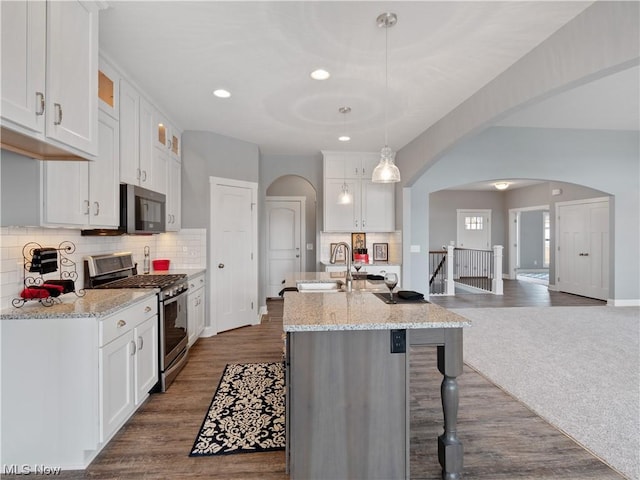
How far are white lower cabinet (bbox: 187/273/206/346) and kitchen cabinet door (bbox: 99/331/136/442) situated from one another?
4.84ft

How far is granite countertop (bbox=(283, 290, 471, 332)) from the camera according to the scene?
1704 mm

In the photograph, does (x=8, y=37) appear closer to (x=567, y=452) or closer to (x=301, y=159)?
(x=567, y=452)

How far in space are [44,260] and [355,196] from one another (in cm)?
430

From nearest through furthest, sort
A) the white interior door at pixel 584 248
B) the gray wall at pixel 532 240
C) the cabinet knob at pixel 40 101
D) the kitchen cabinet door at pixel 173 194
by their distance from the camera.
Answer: the cabinet knob at pixel 40 101 → the kitchen cabinet door at pixel 173 194 → the white interior door at pixel 584 248 → the gray wall at pixel 532 240

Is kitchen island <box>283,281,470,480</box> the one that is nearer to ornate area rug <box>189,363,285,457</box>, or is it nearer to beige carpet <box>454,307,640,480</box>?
ornate area rug <box>189,363,285,457</box>

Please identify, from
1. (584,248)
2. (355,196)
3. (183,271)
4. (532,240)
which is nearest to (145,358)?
(183,271)

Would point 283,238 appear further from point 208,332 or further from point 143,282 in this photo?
point 143,282

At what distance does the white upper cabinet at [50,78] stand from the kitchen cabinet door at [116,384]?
119 cm

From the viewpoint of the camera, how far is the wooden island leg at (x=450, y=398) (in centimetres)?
183

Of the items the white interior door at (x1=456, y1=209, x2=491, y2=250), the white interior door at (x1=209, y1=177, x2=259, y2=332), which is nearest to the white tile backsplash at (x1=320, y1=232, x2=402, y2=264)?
the white interior door at (x1=209, y1=177, x2=259, y2=332)

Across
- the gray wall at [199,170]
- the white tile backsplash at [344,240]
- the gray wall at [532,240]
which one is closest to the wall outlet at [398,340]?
the gray wall at [199,170]

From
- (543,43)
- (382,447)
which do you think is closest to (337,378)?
(382,447)

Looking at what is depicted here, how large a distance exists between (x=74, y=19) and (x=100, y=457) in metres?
2.55

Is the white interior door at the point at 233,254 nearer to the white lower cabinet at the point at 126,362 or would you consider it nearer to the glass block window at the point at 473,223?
the white lower cabinet at the point at 126,362
